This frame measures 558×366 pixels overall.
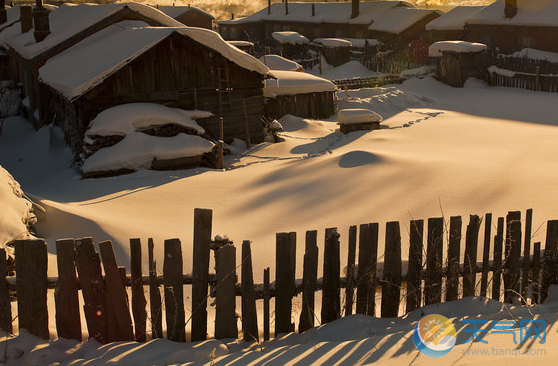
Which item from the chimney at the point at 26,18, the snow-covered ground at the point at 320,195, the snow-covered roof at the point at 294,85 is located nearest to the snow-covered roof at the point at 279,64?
the snow-covered roof at the point at 294,85

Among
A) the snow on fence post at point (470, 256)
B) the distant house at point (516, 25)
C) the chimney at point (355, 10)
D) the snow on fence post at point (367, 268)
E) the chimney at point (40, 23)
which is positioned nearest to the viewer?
the snow on fence post at point (367, 268)

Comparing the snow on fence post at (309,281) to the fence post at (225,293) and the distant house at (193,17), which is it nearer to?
the fence post at (225,293)

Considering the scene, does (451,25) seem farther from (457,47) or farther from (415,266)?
(415,266)

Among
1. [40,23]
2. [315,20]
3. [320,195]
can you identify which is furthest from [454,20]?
[320,195]

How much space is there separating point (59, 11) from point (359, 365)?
26.8 meters

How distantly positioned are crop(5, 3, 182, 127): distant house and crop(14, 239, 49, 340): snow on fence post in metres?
17.0

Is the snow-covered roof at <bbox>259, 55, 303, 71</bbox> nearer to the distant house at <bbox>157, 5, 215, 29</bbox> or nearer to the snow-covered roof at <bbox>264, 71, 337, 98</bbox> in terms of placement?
the snow-covered roof at <bbox>264, 71, 337, 98</bbox>

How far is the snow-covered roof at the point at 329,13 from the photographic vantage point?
44750 mm

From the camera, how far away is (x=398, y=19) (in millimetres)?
41812

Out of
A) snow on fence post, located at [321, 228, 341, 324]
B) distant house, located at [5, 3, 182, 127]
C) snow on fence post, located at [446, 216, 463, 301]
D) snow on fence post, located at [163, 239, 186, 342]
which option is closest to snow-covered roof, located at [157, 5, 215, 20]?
distant house, located at [5, 3, 182, 127]

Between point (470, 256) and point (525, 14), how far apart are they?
30.7 m

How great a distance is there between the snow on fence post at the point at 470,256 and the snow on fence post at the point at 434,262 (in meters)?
0.29

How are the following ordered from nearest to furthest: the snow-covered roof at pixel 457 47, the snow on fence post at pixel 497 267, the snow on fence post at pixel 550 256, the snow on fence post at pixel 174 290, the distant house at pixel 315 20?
1. the snow on fence post at pixel 174 290
2. the snow on fence post at pixel 497 267
3. the snow on fence post at pixel 550 256
4. the snow-covered roof at pixel 457 47
5. the distant house at pixel 315 20

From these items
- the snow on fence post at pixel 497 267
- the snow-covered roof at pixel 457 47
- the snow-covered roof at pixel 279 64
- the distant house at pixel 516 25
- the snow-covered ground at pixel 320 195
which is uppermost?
the distant house at pixel 516 25
